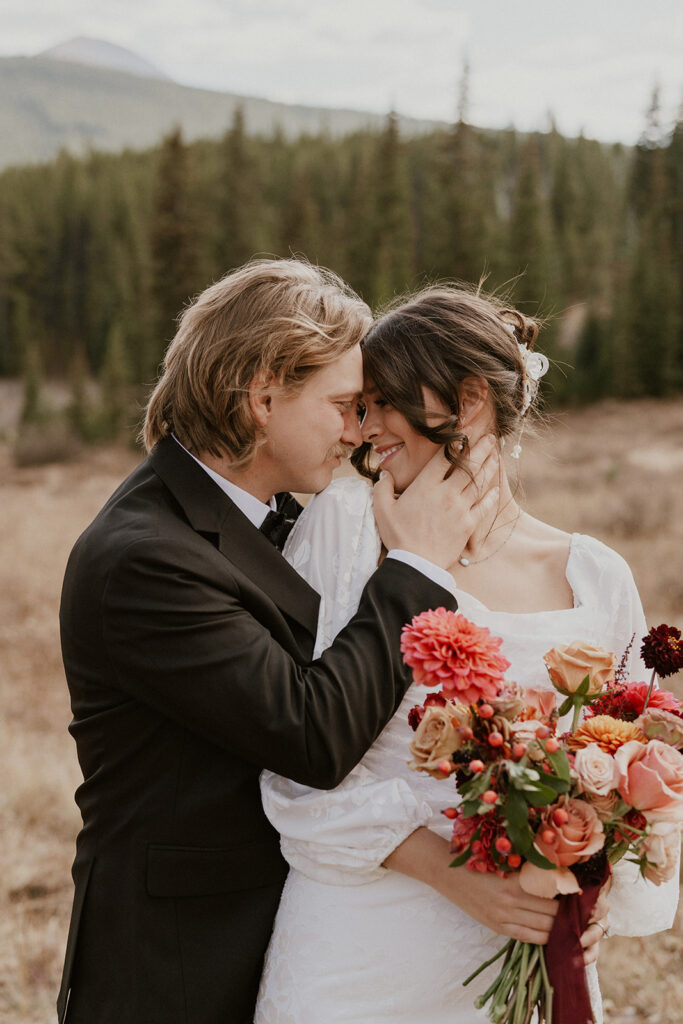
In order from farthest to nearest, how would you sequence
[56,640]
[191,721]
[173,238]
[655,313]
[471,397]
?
[655,313] → [173,238] → [56,640] → [471,397] → [191,721]

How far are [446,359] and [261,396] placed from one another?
0.52 metres

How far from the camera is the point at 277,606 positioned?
2283 mm

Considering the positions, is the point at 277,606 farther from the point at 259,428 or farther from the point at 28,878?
the point at 28,878

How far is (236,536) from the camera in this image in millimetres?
2344

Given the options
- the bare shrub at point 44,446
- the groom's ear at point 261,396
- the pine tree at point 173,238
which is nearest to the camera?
the groom's ear at point 261,396

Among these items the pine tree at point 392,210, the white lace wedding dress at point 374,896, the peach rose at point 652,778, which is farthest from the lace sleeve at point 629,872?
the pine tree at point 392,210

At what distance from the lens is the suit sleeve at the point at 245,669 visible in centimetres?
200

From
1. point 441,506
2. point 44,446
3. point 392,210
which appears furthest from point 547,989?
point 392,210

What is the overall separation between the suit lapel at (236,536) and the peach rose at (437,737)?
0.54 meters

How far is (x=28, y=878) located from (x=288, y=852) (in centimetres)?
394

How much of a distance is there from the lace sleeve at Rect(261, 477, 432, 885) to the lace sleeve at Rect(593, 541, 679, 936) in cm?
52

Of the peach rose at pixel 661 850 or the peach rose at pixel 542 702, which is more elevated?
the peach rose at pixel 542 702

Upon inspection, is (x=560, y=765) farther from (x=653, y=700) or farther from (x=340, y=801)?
(x=340, y=801)

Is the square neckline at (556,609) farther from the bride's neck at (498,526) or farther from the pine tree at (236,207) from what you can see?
the pine tree at (236,207)
